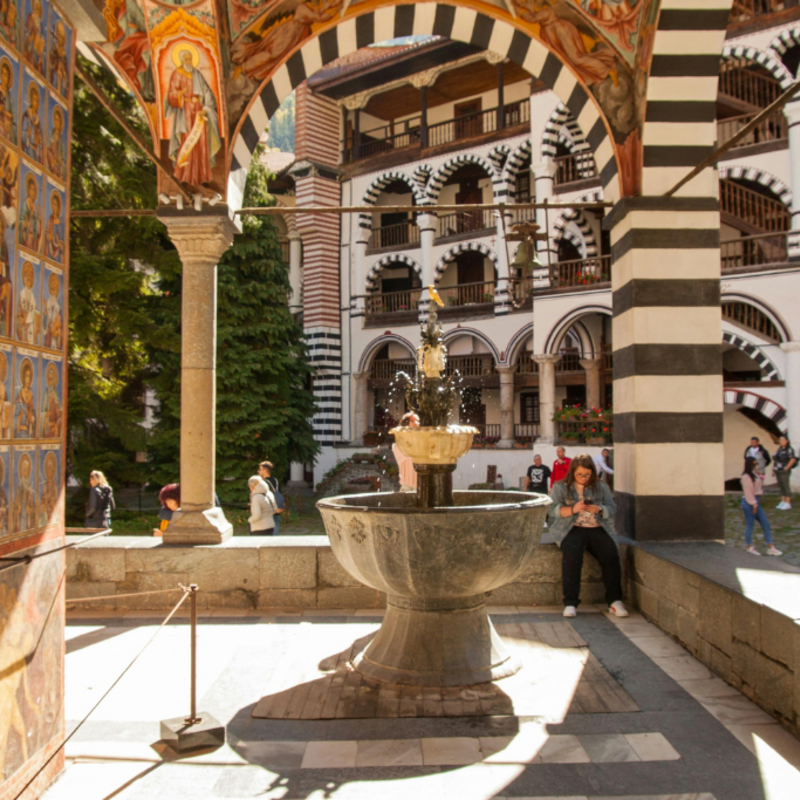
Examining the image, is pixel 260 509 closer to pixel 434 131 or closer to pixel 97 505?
pixel 97 505

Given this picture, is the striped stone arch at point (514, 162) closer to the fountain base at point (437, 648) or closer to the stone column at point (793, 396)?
the stone column at point (793, 396)

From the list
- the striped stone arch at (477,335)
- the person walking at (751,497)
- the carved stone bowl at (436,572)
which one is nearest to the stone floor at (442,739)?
the carved stone bowl at (436,572)

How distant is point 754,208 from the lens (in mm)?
18438

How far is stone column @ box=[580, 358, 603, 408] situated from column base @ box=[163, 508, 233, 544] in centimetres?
1579

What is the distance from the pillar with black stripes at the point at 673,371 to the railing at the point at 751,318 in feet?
39.4

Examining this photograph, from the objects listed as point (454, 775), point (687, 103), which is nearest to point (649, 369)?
point (687, 103)

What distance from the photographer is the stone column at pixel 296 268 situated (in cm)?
2597

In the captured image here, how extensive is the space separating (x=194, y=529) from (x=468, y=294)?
18736mm

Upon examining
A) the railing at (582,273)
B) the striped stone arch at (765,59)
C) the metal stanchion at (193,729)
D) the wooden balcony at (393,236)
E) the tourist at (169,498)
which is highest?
the striped stone arch at (765,59)

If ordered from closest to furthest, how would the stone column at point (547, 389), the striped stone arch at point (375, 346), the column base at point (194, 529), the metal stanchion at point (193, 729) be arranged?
the metal stanchion at point (193, 729) → the column base at point (194, 529) → the stone column at point (547, 389) → the striped stone arch at point (375, 346)

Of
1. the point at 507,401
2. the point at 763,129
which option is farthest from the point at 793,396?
the point at 507,401

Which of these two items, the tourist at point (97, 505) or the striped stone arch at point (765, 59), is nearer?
the tourist at point (97, 505)

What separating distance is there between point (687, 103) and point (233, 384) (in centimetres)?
1271

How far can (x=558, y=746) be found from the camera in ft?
11.3
